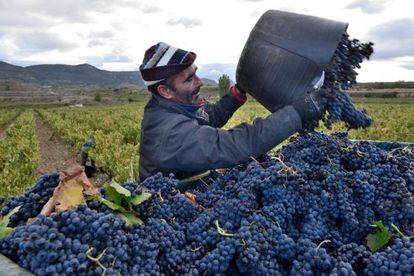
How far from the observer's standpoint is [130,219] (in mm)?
1473

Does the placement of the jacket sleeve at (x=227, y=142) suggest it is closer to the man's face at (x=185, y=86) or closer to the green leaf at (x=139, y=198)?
the man's face at (x=185, y=86)

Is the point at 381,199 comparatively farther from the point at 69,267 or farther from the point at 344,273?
the point at 69,267

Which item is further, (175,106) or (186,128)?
(175,106)

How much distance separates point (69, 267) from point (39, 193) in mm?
528

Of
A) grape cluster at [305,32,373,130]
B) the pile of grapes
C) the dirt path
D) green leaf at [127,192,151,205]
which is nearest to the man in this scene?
grape cluster at [305,32,373,130]

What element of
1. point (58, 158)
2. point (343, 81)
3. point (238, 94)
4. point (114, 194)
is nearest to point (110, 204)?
point (114, 194)

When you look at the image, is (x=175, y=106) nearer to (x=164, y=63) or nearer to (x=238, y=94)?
(x=164, y=63)

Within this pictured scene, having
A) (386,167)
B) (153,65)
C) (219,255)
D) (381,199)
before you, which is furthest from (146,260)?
(153,65)

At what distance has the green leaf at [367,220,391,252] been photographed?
4.88ft

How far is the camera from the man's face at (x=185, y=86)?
115 inches

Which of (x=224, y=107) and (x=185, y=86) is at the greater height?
(x=185, y=86)

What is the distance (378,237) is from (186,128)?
1.34 m

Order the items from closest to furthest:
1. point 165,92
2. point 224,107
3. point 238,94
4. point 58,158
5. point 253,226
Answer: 1. point 253,226
2. point 165,92
3. point 238,94
4. point 224,107
5. point 58,158

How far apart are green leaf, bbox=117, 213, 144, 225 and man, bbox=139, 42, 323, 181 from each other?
929 mm
